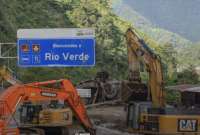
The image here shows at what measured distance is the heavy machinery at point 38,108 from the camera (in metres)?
15.6

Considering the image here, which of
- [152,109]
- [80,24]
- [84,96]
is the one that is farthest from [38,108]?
[80,24]

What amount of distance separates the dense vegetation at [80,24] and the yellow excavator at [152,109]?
24136 mm

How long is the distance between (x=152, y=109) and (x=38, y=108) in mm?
4542

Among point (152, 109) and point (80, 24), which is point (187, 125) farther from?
point (80, 24)

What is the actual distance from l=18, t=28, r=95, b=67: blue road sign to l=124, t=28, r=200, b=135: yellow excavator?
105 inches

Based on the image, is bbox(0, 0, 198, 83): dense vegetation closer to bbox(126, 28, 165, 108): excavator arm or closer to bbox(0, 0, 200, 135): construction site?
bbox(0, 0, 200, 135): construction site

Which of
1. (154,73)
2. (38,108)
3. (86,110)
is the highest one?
(154,73)

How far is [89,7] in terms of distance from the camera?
90.8 metres

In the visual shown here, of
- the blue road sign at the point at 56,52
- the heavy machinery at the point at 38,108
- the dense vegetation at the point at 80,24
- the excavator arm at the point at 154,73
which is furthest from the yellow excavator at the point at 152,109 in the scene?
the dense vegetation at the point at 80,24

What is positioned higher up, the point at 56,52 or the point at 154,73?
the point at 56,52

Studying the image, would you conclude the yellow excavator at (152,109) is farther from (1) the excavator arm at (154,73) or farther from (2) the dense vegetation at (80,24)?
(2) the dense vegetation at (80,24)

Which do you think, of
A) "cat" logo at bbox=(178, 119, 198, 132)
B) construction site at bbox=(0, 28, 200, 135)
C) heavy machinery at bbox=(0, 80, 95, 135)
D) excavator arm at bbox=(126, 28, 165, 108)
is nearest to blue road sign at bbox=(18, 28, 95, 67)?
construction site at bbox=(0, 28, 200, 135)

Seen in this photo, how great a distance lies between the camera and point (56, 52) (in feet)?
80.6

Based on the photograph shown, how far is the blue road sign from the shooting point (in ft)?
79.0
